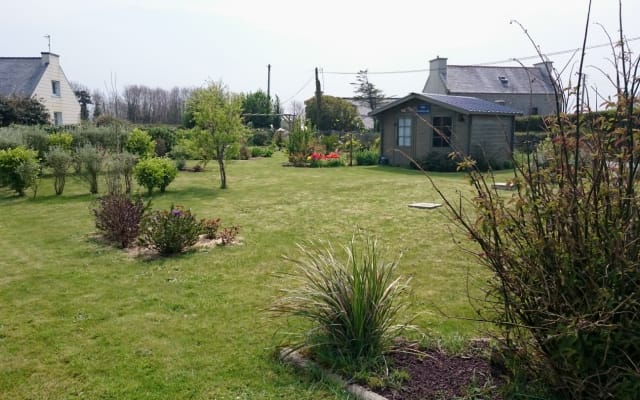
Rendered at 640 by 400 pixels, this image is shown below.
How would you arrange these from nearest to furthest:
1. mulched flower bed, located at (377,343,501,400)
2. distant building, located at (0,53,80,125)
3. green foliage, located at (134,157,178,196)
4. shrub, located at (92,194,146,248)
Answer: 1. mulched flower bed, located at (377,343,501,400)
2. shrub, located at (92,194,146,248)
3. green foliage, located at (134,157,178,196)
4. distant building, located at (0,53,80,125)

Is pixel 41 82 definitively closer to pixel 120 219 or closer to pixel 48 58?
pixel 48 58

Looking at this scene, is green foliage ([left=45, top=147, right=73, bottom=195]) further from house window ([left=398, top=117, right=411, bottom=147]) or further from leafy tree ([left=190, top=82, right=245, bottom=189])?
house window ([left=398, top=117, right=411, bottom=147])

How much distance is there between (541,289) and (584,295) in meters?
0.23

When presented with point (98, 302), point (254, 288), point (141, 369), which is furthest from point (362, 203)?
point (141, 369)

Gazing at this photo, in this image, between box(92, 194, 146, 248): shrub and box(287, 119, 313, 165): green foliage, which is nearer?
box(92, 194, 146, 248): shrub

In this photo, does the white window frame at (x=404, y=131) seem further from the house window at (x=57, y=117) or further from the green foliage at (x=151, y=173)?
the house window at (x=57, y=117)

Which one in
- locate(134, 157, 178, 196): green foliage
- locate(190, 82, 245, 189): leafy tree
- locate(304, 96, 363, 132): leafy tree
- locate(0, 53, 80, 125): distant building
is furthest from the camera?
locate(304, 96, 363, 132): leafy tree

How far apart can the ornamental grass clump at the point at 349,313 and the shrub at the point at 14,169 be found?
1171cm

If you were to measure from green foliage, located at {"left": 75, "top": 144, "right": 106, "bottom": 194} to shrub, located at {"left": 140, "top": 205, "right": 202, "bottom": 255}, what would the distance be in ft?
21.6

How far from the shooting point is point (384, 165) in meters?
21.4

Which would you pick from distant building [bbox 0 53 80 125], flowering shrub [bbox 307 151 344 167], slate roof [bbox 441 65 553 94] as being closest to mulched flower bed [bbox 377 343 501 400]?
flowering shrub [bbox 307 151 344 167]

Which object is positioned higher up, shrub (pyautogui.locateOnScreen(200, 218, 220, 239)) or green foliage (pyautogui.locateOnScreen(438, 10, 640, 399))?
green foliage (pyautogui.locateOnScreen(438, 10, 640, 399))

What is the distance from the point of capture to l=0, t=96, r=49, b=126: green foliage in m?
23.5

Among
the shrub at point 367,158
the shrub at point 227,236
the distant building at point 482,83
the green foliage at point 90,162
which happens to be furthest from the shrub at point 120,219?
the distant building at point 482,83
